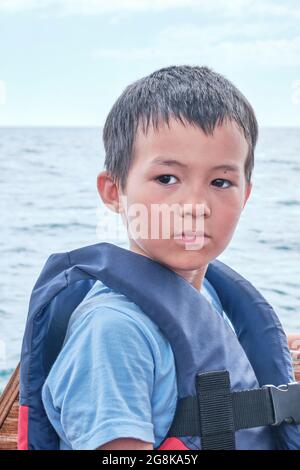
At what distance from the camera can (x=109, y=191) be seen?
1318 mm

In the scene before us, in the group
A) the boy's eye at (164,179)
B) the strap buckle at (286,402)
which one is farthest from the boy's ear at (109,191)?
the strap buckle at (286,402)

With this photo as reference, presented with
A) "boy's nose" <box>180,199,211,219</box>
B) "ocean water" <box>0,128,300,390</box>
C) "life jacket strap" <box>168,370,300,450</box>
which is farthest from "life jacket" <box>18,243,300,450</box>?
"ocean water" <box>0,128,300,390</box>

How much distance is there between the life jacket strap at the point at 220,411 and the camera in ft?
3.75

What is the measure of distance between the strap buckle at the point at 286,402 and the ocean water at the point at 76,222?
0.89m

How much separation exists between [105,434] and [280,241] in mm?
7730

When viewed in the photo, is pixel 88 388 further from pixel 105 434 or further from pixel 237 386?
pixel 237 386

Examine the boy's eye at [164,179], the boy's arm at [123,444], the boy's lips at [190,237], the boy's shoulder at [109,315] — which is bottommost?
the boy's arm at [123,444]

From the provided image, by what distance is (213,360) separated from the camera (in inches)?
46.8

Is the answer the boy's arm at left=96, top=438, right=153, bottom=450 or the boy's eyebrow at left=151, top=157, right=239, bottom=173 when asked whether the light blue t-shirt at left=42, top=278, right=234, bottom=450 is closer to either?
the boy's arm at left=96, top=438, right=153, bottom=450

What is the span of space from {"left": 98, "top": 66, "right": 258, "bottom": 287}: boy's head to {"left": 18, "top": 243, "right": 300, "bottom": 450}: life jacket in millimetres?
49

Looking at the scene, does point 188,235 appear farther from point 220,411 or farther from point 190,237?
point 220,411

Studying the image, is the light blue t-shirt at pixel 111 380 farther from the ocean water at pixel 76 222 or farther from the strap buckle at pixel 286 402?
the ocean water at pixel 76 222

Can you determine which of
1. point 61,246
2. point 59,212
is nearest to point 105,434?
point 61,246

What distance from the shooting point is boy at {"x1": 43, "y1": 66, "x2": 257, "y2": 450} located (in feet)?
3.45
